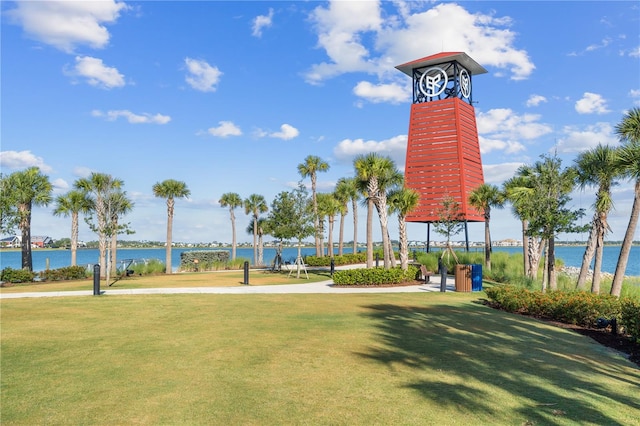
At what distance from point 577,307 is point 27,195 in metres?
34.3

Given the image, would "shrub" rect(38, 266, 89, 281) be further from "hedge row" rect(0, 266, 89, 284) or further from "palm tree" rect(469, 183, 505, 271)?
"palm tree" rect(469, 183, 505, 271)

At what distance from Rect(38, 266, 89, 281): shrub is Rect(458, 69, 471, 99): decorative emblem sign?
176 feet

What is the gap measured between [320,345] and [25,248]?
30.3 meters

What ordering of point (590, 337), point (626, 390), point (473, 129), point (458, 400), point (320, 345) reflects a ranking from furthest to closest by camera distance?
point (473, 129), point (590, 337), point (320, 345), point (626, 390), point (458, 400)

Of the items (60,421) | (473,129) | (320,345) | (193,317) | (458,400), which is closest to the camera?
(60,421)

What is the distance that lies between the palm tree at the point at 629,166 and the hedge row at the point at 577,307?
484 centimetres

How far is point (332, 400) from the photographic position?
20.4 ft

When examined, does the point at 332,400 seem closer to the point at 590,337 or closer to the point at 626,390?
the point at 626,390

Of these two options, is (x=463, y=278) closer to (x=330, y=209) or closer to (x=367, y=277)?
(x=367, y=277)

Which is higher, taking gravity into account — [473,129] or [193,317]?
[473,129]

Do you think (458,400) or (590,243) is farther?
(590,243)

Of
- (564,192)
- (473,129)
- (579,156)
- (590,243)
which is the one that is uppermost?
(473,129)

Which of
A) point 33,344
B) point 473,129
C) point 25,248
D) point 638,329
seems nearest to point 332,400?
point 33,344

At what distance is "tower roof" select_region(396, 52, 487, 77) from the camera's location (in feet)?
197
